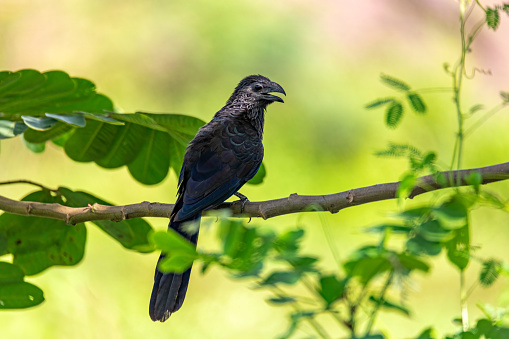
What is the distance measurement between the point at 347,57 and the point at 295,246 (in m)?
5.05

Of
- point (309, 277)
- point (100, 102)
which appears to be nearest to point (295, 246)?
point (309, 277)

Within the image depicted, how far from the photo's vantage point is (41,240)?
2.51 m

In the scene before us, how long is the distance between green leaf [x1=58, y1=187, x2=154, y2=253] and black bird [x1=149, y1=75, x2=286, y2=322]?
0.22m

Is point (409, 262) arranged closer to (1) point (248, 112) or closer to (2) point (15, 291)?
(2) point (15, 291)

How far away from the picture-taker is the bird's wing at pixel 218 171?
2355mm

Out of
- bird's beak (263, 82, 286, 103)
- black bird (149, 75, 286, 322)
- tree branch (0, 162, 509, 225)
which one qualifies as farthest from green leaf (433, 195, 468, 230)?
bird's beak (263, 82, 286, 103)

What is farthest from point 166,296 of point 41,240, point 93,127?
point 93,127

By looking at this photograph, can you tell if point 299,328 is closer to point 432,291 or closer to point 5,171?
point 432,291

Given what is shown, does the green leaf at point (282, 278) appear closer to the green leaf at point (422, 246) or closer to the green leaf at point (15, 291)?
the green leaf at point (422, 246)

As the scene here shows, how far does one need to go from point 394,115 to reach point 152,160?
4.00ft

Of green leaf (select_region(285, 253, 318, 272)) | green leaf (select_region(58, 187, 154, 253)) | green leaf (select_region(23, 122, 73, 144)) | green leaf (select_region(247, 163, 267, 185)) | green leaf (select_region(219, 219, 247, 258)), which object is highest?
green leaf (select_region(219, 219, 247, 258))

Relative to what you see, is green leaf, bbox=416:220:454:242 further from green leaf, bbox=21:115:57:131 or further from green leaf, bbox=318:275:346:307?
green leaf, bbox=21:115:57:131

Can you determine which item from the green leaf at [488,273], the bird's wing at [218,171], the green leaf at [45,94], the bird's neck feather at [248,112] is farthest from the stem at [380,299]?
the bird's neck feather at [248,112]

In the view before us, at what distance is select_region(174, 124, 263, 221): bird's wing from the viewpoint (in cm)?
236
